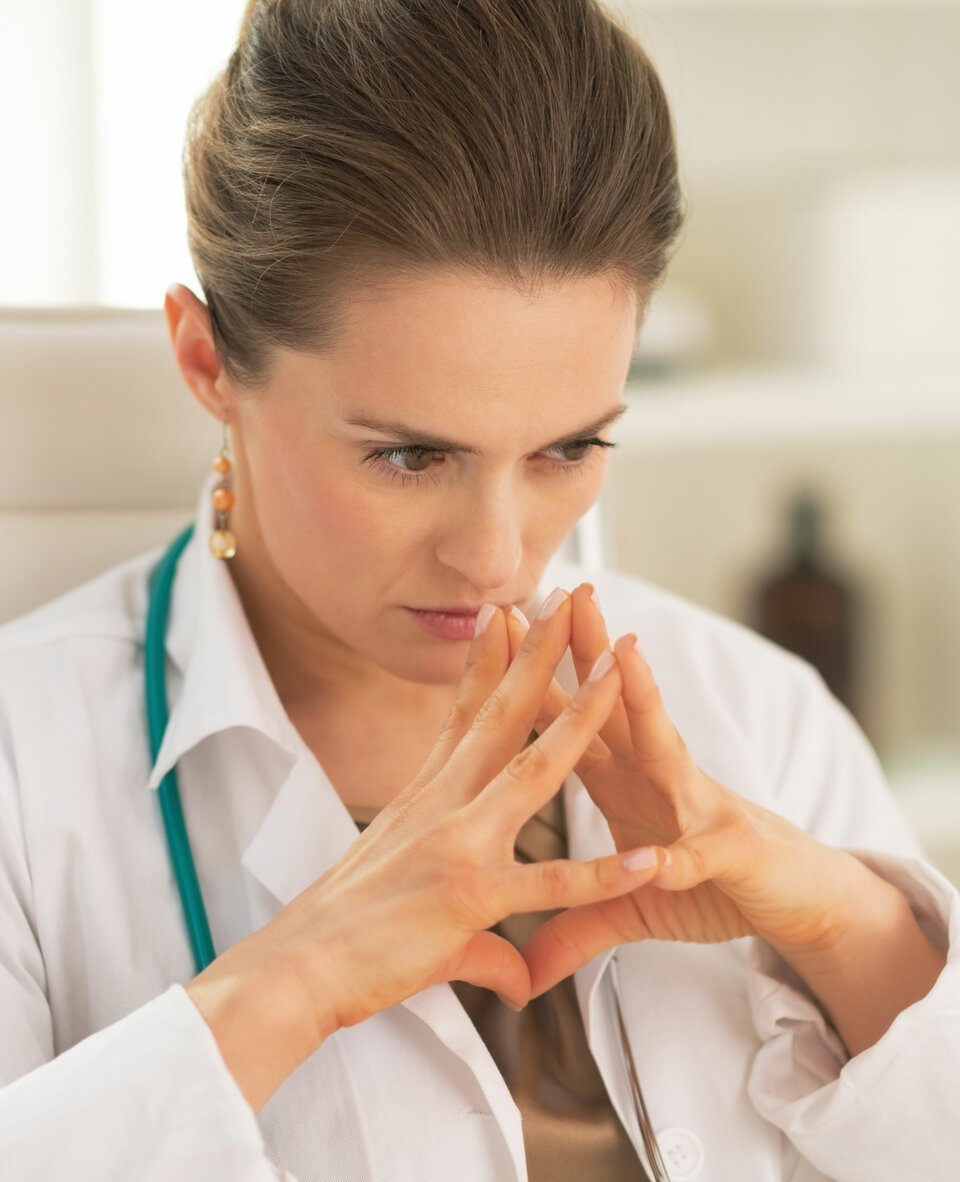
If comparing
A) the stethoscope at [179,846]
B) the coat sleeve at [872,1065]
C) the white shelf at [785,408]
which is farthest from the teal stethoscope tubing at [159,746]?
the white shelf at [785,408]

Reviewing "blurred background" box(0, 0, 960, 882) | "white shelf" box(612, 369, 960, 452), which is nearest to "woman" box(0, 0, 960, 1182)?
"white shelf" box(612, 369, 960, 452)

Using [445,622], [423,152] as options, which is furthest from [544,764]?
[423,152]

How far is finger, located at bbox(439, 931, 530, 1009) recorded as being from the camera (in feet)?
3.15

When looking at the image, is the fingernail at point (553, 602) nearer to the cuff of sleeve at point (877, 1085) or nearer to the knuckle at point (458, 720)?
the knuckle at point (458, 720)

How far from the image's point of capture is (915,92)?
2209 mm

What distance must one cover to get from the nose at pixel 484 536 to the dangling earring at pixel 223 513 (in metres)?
0.30

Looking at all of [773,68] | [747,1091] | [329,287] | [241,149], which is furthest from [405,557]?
[773,68]

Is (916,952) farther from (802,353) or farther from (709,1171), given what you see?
(802,353)

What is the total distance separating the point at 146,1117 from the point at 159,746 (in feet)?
1.19

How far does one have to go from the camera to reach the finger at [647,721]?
91 centimetres

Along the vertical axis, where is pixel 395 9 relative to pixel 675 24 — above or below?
below

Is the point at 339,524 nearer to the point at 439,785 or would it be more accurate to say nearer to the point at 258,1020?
the point at 439,785

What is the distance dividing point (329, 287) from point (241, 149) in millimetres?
154

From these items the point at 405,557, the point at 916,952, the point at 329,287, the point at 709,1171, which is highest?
the point at 329,287
